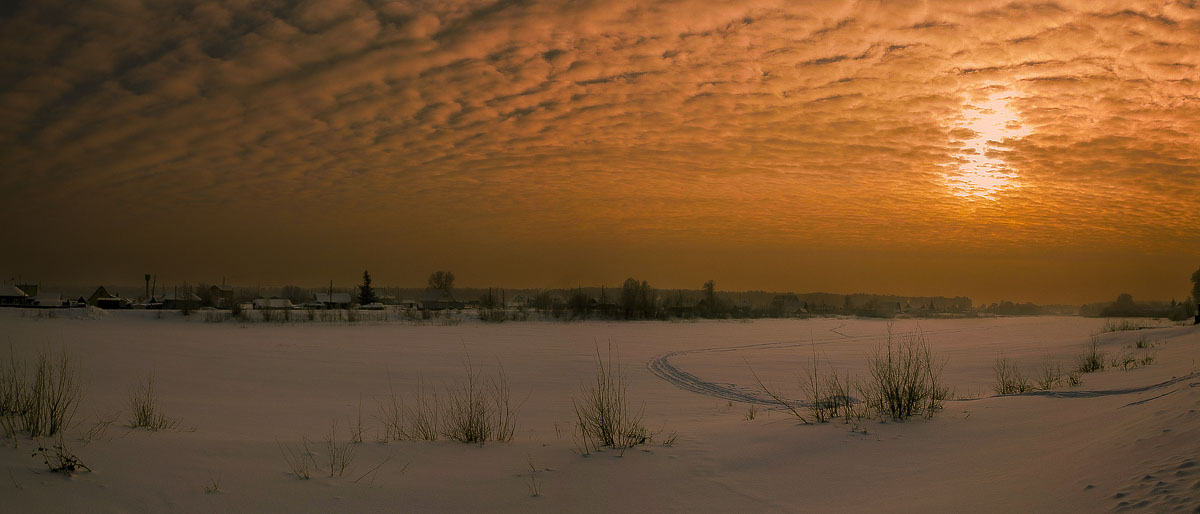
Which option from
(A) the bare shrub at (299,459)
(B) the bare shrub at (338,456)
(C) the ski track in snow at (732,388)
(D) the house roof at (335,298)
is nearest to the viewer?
(A) the bare shrub at (299,459)

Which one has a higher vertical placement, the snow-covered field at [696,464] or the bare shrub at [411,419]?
the snow-covered field at [696,464]

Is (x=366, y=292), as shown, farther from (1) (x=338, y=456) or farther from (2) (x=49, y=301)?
(1) (x=338, y=456)

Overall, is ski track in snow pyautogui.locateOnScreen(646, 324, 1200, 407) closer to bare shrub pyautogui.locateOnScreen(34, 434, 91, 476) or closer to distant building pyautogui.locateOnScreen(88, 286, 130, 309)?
bare shrub pyautogui.locateOnScreen(34, 434, 91, 476)

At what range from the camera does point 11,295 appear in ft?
204

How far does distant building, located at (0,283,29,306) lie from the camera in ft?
203

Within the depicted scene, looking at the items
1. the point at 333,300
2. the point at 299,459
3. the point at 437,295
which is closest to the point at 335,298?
the point at 333,300

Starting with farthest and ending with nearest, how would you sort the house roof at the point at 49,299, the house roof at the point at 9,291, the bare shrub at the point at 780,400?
the house roof at the point at 9,291
the house roof at the point at 49,299
the bare shrub at the point at 780,400

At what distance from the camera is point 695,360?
22.0 metres

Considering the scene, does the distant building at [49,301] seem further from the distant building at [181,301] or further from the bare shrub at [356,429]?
the bare shrub at [356,429]

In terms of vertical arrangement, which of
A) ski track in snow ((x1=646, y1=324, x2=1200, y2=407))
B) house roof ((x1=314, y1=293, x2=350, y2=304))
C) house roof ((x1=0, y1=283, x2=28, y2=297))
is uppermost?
house roof ((x1=0, y1=283, x2=28, y2=297))

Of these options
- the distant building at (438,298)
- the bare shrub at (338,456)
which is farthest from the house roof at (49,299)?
the bare shrub at (338,456)

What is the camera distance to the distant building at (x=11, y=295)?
61.9 metres

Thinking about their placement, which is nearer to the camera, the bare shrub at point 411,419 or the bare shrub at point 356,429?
the bare shrub at point 356,429

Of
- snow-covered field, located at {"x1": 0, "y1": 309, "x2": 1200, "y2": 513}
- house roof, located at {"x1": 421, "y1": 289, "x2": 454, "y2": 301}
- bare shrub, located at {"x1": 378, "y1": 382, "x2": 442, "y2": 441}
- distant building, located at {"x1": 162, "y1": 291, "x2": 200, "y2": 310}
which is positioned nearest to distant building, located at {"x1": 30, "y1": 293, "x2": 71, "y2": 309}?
distant building, located at {"x1": 162, "y1": 291, "x2": 200, "y2": 310}
